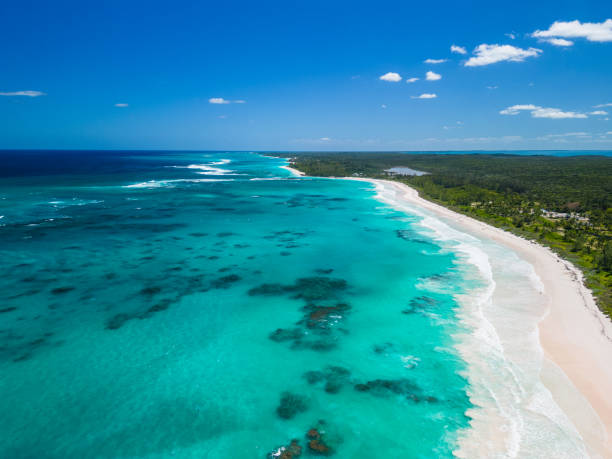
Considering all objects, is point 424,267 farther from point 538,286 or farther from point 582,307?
point 582,307

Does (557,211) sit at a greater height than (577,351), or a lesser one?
greater

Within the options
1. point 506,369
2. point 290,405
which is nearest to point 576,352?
point 506,369

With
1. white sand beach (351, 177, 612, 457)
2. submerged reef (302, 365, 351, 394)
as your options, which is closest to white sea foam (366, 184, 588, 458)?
white sand beach (351, 177, 612, 457)

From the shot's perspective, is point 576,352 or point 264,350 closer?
point 576,352

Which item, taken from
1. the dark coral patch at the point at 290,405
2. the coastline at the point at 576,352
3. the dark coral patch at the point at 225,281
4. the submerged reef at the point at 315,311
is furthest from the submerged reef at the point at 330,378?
the dark coral patch at the point at 225,281

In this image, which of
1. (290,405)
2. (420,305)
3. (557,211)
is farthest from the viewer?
(557,211)

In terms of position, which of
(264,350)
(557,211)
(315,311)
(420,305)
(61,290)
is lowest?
(264,350)

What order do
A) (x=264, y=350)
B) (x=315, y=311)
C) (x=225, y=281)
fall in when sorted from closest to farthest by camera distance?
(x=264, y=350) → (x=315, y=311) → (x=225, y=281)

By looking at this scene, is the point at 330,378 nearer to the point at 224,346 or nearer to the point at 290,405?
the point at 290,405
